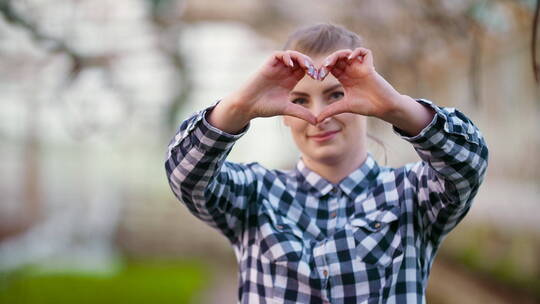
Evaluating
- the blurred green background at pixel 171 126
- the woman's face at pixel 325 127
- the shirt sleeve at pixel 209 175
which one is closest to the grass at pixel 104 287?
the blurred green background at pixel 171 126

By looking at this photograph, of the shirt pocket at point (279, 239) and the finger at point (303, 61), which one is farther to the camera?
the shirt pocket at point (279, 239)

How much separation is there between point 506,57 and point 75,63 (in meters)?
3.02

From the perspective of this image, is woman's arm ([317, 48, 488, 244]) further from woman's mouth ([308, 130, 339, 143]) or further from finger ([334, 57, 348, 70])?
woman's mouth ([308, 130, 339, 143])

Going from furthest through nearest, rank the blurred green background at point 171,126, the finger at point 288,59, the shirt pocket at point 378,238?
the blurred green background at point 171,126, the shirt pocket at point 378,238, the finger at point 288,59

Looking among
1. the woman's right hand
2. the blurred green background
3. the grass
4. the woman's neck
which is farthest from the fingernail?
the grass

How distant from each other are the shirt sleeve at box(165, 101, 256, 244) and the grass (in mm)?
3308

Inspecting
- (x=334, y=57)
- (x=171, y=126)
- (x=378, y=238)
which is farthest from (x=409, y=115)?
(x=171, y=126)

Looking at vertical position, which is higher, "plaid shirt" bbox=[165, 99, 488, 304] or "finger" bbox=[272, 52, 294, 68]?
"finger" bbox=[272, 52, 294, 68]

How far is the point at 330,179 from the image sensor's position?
45.9 inches

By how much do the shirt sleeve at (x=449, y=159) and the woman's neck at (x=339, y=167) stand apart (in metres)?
0.14

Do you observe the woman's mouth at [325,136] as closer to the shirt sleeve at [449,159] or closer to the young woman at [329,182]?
the young woman at [329,182]

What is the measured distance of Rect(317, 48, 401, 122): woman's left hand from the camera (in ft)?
3.02

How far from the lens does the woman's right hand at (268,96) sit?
932 millimetres

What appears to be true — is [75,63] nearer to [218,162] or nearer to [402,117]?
[218,162]
